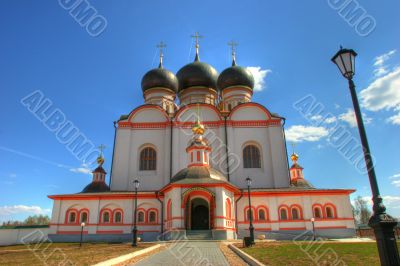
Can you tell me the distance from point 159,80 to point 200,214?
15.4 metres

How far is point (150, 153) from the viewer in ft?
89.0

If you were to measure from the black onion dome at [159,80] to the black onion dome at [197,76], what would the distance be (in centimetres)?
105

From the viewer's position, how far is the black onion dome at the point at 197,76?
32438mm

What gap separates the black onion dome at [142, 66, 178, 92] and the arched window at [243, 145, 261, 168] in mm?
10654

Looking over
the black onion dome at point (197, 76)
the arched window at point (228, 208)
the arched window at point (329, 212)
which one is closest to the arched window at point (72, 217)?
the arched window at point (228, 208)

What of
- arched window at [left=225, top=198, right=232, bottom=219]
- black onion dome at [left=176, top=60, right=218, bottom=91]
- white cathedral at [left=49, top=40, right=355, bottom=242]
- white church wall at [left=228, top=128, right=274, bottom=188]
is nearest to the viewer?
arched window at [left=225, top=198, right=232, bottom=219]

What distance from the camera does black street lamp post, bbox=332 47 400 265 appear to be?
4.55 meters

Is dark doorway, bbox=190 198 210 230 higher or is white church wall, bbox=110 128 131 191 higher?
white church wall, bbox=110 128 131 191

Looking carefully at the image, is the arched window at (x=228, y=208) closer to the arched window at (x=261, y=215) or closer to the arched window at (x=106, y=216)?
the arched window at (x=261, y=215)

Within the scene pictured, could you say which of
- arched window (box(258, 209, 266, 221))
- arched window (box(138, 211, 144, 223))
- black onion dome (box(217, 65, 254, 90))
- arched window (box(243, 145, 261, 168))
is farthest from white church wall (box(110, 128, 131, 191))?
black onion dome (box(217, 65, 254, 90))

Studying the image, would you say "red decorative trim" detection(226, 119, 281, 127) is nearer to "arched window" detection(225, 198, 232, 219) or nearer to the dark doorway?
"arched window" detection(225, 198, 232, 219)

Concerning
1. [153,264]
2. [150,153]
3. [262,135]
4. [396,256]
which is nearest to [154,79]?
[150,153]

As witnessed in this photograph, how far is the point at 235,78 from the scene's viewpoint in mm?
31609

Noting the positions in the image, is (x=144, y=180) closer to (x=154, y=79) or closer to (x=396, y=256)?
(x=154, y=79)
